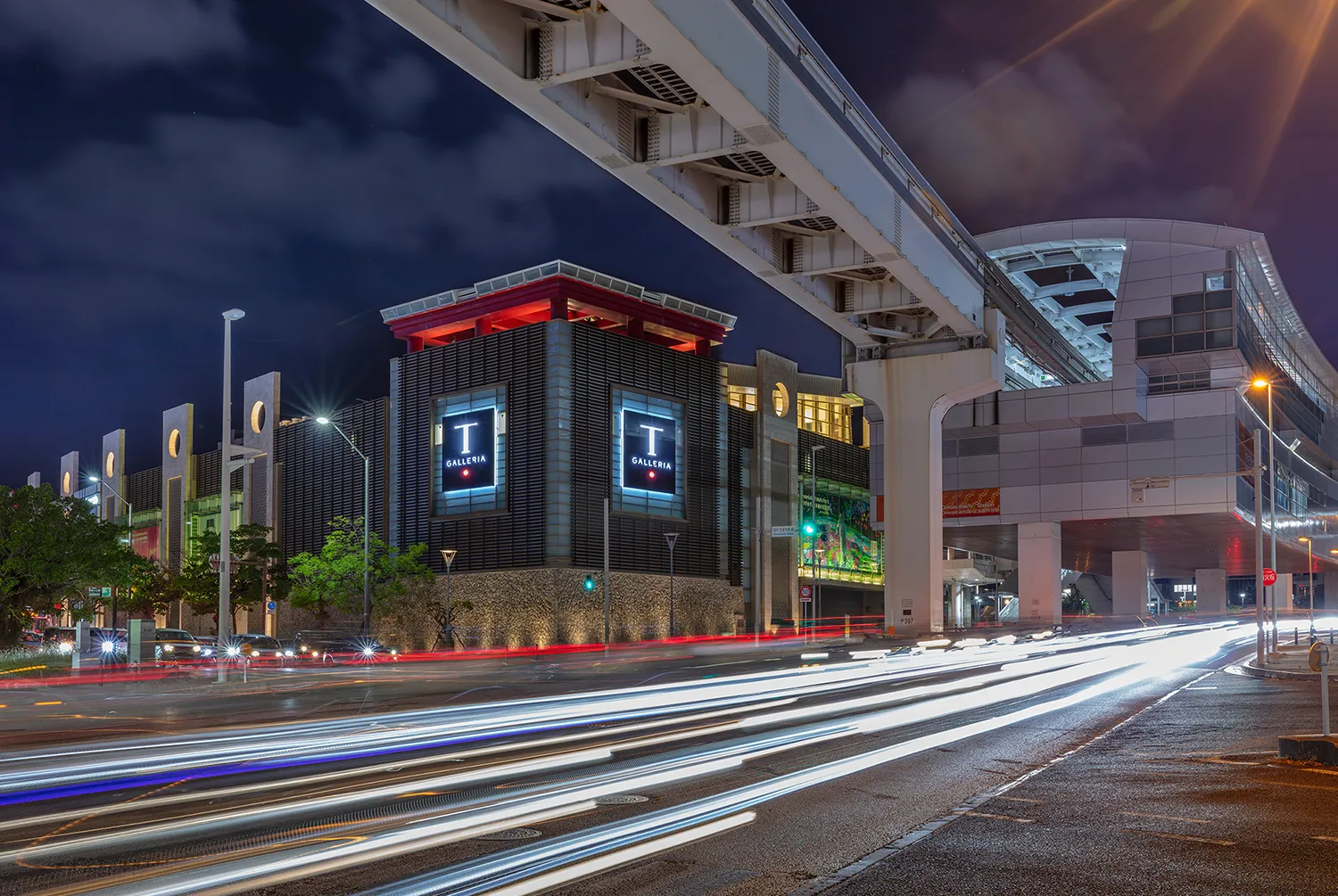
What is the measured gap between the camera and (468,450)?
6650 cm

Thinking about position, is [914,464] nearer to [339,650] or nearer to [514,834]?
[339,650]

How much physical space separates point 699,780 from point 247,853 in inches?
194

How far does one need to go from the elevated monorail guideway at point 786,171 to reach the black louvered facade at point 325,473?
36.2 m

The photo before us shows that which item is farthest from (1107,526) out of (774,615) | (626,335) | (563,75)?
(563,75)

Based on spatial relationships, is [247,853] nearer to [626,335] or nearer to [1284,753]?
[1284,753]

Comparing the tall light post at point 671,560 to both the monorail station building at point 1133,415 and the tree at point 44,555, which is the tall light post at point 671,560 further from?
the tree at point 44,555

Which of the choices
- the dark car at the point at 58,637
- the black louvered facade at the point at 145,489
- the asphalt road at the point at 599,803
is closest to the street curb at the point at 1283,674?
the asphalt road at the point at 599,803

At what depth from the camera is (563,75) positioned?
2162cm

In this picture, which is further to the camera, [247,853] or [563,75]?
[563,75]

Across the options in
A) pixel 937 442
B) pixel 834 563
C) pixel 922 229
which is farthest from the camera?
pixel 834 563

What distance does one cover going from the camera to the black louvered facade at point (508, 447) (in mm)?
63344

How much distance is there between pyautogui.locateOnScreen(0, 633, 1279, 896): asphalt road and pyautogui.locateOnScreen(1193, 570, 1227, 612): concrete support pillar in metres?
89.0

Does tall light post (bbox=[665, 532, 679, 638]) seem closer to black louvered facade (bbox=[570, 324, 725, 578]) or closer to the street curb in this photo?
black louvered facade (bbox=[570, 324, 725, 578])

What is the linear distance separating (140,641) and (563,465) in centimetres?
2697
